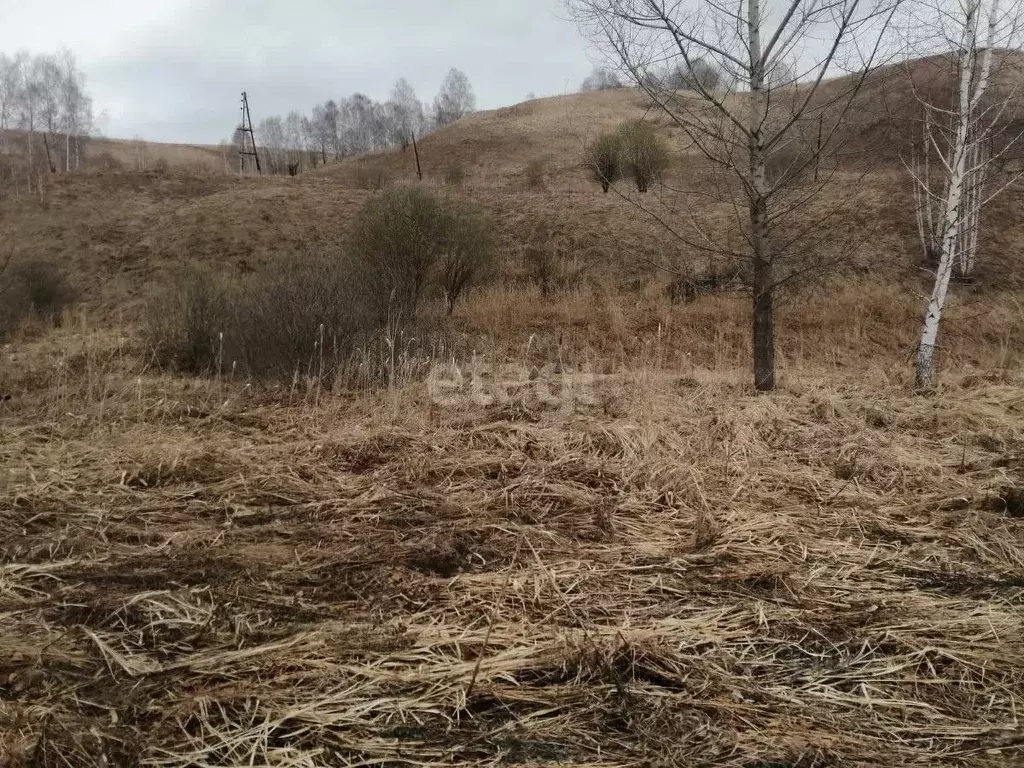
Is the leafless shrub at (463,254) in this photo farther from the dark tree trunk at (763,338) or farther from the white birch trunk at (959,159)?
the white birch trunk at (959,159)

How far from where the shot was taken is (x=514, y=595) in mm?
2611

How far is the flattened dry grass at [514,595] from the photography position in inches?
74.1

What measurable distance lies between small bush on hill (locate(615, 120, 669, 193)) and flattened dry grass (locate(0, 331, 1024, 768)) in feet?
67.2

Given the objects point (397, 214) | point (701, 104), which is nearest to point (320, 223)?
point (397, 214)

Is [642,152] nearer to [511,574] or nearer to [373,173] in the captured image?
[373,173]

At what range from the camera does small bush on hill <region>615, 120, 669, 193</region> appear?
939 inches

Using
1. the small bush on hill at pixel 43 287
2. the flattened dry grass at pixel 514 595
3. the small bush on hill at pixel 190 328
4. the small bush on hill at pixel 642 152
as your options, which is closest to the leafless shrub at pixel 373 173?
the small bush on hill at pixel 642 152

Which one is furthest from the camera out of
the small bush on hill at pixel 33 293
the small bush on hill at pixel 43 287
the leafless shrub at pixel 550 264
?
the leafless shrub at pixel 550 264

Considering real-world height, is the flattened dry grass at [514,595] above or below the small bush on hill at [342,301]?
below

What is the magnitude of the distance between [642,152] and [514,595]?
24.0 metres

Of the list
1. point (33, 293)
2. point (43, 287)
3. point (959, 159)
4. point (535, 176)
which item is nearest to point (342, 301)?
point (959, 159)

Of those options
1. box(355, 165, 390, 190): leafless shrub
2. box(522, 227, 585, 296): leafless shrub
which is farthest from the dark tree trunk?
box(355, 165, 390, 190): leafless shrub

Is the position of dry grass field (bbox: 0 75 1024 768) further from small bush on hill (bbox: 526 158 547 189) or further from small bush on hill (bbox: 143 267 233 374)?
small bush on hill (bbox: 526 158 547 189)

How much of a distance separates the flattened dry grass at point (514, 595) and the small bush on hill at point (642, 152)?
2050 centimetres
